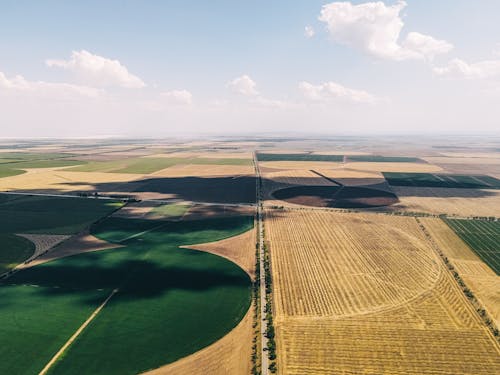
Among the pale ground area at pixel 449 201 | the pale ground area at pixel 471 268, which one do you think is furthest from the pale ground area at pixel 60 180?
the pale ground area at pixel 471 268

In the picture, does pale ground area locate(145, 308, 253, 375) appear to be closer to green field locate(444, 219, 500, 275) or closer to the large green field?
the large green field

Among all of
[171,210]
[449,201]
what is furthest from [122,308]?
[449,201]

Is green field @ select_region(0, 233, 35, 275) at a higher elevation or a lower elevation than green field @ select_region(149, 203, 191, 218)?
lower

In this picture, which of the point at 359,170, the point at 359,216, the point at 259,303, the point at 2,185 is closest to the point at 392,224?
the point at 359,216

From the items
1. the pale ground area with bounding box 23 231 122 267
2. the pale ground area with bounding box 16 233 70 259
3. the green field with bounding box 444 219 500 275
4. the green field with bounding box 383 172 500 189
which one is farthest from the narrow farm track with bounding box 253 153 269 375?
the green field with bounding box 383 172 500 189

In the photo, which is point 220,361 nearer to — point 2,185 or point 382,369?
point 382,369

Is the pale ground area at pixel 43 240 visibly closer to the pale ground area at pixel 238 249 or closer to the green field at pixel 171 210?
the green field at pixel 171 210
